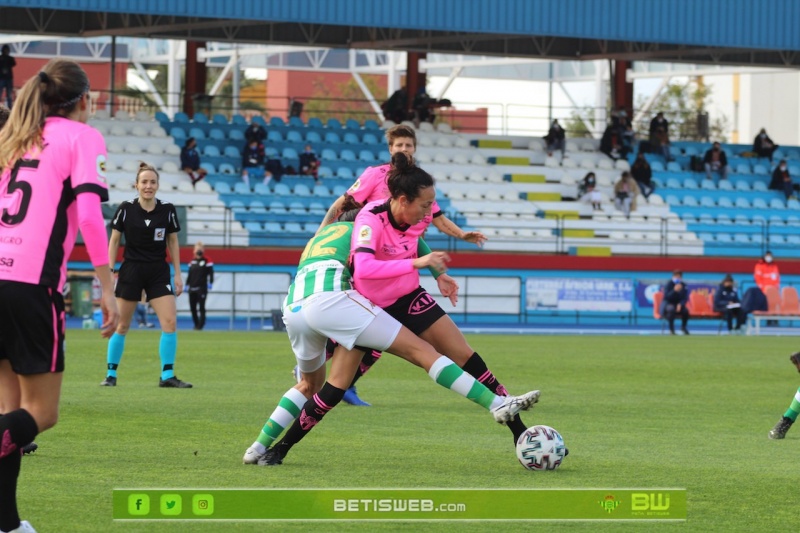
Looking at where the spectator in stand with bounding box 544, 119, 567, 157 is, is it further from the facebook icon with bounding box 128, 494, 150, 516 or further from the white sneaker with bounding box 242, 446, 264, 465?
the facebook icon with bounding box 128, 494, 150, 516

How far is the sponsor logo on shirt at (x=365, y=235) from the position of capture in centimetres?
770

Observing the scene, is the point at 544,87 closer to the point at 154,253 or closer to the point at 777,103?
the point at 777,103

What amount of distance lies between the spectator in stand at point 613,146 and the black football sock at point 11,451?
3624 centimetres

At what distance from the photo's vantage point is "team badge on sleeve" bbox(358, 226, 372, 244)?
7696 millimetres

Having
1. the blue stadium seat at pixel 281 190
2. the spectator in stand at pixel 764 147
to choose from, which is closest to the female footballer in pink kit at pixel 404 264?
the blue stadium seat at pixel 281 190

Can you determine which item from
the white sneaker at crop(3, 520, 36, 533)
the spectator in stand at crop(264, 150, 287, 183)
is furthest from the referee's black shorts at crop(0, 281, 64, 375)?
the spectator in stand at crop(264, 150, 287, 183)

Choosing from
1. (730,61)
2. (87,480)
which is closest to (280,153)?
(730,61)

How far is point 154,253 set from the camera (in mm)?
13305

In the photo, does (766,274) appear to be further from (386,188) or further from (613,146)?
(386,188)

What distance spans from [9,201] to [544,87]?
71.0 metres

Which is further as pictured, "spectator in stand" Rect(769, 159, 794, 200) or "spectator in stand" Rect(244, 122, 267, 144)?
"spectator in stand" Rect(769, 159, 794, 200)

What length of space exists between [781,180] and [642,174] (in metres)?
4.66

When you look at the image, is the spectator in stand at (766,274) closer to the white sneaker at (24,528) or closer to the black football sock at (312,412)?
the black football sock at (312,412)

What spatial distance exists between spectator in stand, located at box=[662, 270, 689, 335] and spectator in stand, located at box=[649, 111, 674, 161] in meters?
9.78
